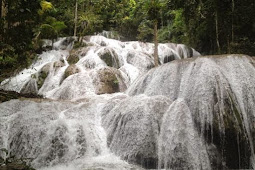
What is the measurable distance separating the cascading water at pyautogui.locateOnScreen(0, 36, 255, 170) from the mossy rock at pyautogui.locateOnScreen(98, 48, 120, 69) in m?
7.28

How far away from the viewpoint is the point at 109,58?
637 inches

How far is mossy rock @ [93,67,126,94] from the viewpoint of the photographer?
12164mm

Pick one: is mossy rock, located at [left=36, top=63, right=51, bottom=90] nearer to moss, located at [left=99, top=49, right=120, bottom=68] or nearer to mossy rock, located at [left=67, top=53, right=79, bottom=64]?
mossy rock, located at [left=67, top=53, right=79, bottom=64]

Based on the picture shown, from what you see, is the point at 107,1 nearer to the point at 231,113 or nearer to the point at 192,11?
the point at 192,11

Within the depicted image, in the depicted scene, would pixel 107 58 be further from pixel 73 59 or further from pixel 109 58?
pixel 73 59

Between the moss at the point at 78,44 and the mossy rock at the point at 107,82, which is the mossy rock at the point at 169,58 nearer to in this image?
the mossy rock at the point at 107,82

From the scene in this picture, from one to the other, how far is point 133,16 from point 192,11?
14.0 metres

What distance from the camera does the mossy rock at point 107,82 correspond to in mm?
12164

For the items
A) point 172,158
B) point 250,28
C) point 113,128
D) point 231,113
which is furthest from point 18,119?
point 250,28

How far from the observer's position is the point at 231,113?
6391mm

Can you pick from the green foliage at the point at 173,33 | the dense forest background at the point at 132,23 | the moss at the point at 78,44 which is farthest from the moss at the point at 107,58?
the green foliage at the point at 173,33

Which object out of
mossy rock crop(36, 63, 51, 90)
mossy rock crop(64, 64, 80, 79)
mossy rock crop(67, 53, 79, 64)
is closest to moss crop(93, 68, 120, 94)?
mossy rock crop(64, 64, 80, 79)

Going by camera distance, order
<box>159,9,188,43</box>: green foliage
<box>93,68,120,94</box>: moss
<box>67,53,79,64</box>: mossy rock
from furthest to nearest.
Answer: <box>159,9,188,43</box>: green foliage → <box>67,53,79,64</box>: mossy rock → <box>93,68,120,94</box>: moss

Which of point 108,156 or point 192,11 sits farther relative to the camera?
point 192,11
